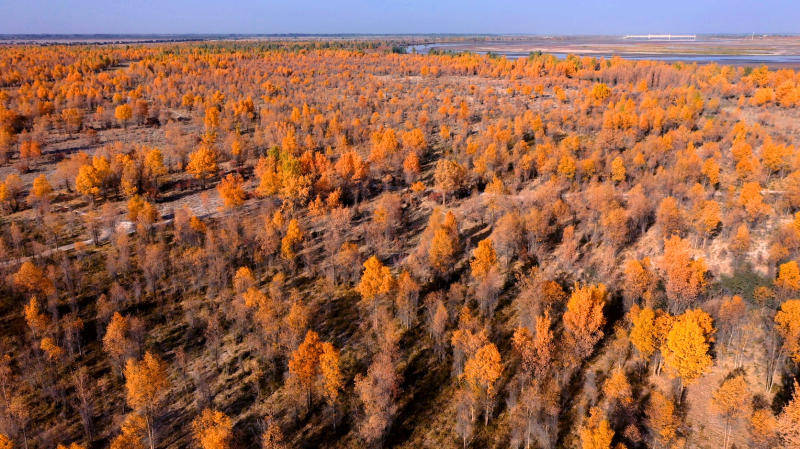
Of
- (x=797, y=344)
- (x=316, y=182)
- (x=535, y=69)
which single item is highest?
(x=535, y=69)

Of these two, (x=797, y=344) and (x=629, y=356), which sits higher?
(x=797, y=344)

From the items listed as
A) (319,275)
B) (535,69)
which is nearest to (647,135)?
(319,275)

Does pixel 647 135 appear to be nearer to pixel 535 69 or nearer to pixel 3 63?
pixel 535 69

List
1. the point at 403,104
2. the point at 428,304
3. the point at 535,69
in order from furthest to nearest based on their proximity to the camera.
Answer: the point at 535,69 < the point at 403,104 < the point at 428,304

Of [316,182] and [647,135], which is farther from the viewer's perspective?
[647,135]

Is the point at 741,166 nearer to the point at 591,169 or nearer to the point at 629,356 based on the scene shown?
the point at 591,169

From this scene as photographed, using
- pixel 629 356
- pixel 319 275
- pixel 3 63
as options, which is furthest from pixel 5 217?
pixel 3 63

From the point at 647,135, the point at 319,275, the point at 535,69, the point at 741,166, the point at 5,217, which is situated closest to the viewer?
the point at 319,275
